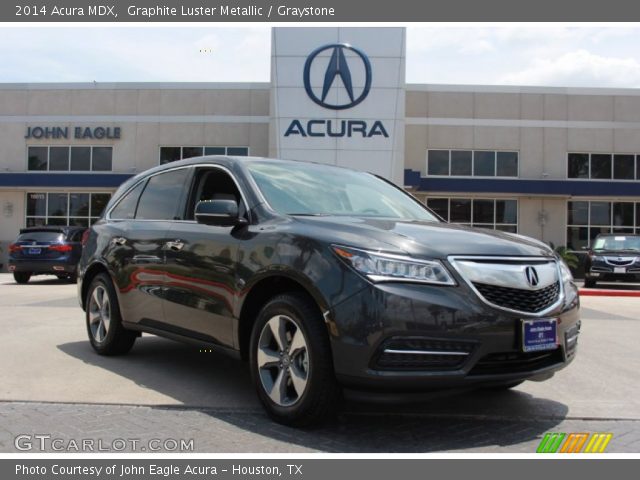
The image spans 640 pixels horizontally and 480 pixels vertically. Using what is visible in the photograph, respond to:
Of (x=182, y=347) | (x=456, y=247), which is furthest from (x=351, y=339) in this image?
(x=182, y=347)

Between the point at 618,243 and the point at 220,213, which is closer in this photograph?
the point at 220,213

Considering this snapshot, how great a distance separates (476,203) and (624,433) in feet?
79.5

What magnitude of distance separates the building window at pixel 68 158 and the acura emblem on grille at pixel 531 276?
2776cm

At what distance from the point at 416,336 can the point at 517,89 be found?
2676cm

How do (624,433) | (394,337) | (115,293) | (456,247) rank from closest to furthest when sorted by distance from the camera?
1. (394,337)
2. (456,247)
3. (624,433)
4. (115,293)

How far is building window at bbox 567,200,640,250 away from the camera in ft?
90.6

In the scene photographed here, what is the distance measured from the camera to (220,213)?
4301 millimetres

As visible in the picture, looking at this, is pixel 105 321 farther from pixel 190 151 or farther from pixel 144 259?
pixel 190 151

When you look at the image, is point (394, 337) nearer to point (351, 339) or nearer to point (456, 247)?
point (351, 339)

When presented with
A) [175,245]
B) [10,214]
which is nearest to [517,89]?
[10,214]

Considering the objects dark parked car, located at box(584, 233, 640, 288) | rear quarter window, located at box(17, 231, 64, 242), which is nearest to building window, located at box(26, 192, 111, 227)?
rear quarter window, located at box(17, 231, 64, 242)

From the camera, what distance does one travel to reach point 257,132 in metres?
28.5

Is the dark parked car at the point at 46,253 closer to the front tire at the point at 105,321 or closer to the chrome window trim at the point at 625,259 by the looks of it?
the front tire at the point at 105,321

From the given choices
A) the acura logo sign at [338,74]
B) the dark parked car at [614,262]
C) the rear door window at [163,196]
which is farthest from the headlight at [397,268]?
the acura logo sign at [338,74]
